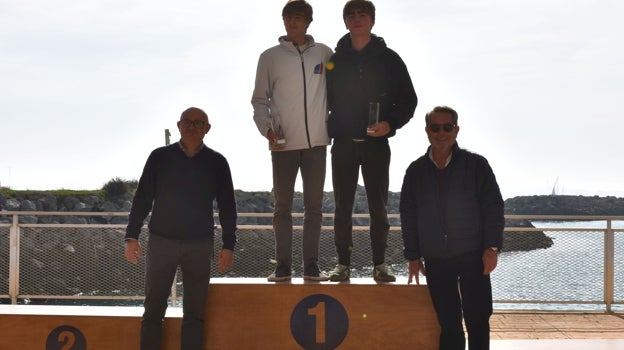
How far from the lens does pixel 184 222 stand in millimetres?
3236

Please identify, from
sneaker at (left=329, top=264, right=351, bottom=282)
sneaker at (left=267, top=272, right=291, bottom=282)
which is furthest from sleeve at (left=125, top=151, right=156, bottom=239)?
sneaker at (left=329, top=264, right=351, bottom=282)

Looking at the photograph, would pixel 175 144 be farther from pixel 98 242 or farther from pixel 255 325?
pixel 98 242

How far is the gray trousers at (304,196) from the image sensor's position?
364cm

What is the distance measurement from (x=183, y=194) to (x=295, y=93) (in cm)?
85

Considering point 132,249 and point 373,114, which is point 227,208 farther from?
point 373,114

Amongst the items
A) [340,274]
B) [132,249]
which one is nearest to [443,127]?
[340,274]

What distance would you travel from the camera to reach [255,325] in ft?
11.6

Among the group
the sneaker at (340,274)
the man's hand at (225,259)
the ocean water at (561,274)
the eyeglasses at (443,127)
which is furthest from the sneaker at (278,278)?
the ocean water at (561,274)

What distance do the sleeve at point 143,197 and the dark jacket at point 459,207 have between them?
134cm

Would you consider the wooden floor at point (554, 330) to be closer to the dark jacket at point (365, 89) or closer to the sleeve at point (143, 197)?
the dark jacket at point (365, 89)

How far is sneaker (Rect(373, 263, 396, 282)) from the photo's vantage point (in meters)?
3.61

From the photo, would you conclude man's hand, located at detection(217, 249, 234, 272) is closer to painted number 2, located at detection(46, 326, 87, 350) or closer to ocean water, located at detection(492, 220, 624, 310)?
painted number 2, located at detection(46, 326, 87, 350)

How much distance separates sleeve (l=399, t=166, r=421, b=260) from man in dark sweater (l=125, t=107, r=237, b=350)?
87 centimetres

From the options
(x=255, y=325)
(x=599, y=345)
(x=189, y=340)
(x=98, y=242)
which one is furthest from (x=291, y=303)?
(x=98, y=242)
